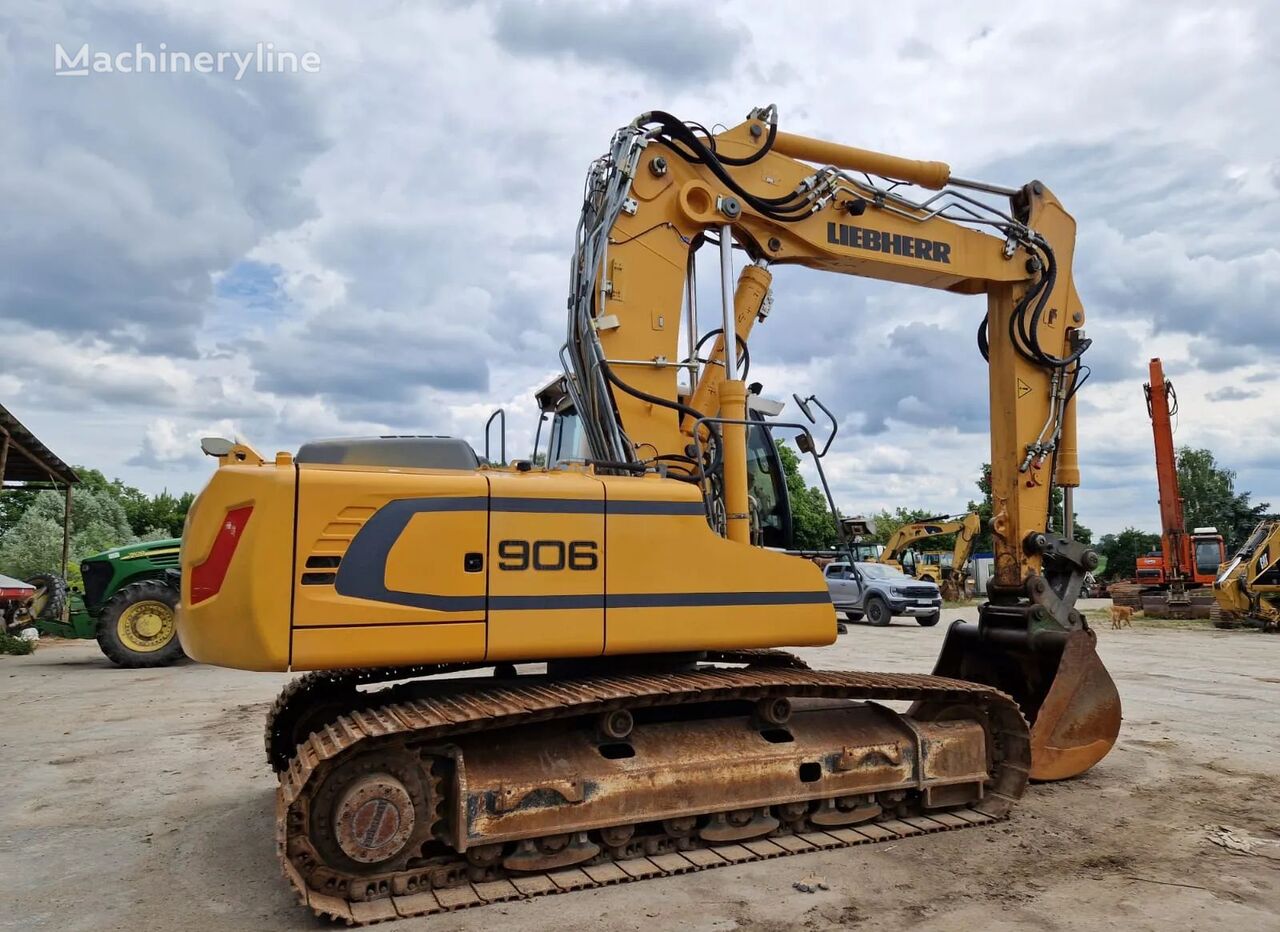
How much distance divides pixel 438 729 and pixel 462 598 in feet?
2.00

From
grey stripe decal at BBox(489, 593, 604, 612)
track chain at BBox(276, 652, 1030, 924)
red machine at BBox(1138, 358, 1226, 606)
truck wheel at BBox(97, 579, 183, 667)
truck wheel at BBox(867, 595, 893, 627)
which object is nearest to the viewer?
track chain at BBox(276, 652, 1030, 924)

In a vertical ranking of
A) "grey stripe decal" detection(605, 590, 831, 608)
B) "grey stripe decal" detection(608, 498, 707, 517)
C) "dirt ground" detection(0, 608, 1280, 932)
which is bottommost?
"dirt ground" detection(0, 608, 1280, 932)

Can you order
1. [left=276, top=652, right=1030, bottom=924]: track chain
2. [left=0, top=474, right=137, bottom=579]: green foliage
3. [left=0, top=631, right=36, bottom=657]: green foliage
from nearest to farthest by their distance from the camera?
[left=276, top=652, right=1030, bottom=924]: track chain
[left=0, top=631, right=36, bottom=657]: green foliage
[left=0, top=474, right=137, bottom=579]: green foliage

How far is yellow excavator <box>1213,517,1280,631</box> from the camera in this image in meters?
20.6

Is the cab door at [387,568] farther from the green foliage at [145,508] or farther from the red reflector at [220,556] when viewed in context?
the green foliage at [145,508]

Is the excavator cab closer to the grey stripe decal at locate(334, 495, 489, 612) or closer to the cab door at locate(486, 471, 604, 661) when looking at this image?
the cab door at locate(486, 471, 604, 661)

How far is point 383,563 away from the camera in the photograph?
4.37 m

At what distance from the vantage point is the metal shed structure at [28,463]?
18.3m

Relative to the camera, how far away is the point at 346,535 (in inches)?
172

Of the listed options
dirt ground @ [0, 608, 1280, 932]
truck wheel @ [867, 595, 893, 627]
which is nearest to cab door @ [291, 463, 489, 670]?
dirt ground @ [0, 608, 1280, 932]

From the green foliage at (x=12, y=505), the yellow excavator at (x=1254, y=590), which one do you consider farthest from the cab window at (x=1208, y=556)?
the green foliage at (x=12, y=505)

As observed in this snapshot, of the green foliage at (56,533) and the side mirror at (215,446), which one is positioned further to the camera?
the green foliage at (56,533)

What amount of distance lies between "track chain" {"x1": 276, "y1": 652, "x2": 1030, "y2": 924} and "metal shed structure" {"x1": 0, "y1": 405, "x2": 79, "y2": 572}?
1695 cm

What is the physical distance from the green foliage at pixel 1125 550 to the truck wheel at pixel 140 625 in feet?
166
